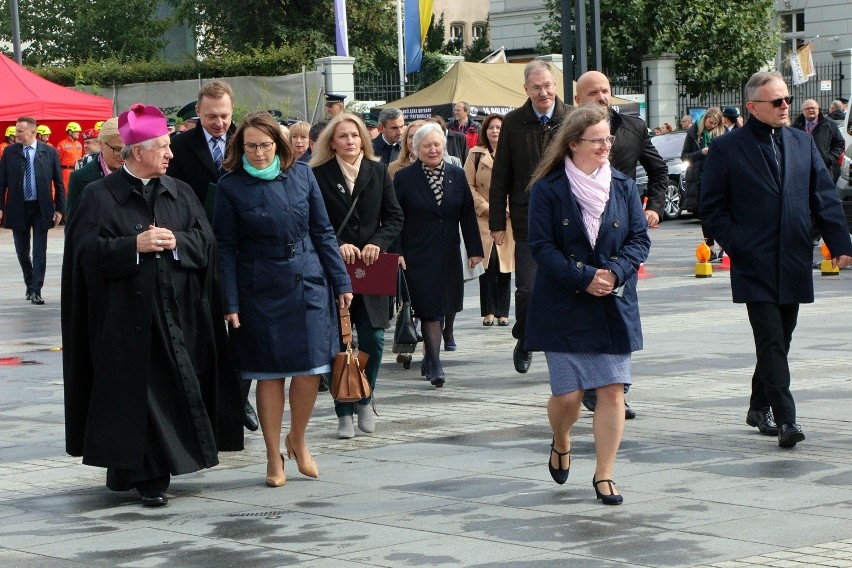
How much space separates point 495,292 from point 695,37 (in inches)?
1029

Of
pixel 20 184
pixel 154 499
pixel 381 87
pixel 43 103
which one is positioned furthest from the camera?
pixel 381 87

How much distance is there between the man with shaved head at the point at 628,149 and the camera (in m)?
8.91

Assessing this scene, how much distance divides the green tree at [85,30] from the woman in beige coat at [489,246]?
148ft

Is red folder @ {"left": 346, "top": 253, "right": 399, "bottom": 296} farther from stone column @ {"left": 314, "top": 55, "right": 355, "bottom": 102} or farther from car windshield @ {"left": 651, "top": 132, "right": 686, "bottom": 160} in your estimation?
stone column @ {"left": 314, "top": 55, "right": 355, "bottom": 102}

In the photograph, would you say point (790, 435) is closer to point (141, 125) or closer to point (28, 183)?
point (141, 125)

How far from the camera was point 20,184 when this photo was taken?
1831 cm

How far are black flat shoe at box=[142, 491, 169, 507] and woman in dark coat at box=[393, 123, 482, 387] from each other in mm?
3823

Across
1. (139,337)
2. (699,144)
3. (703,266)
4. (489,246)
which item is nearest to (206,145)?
(139,337)

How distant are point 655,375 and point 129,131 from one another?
4.69 meters

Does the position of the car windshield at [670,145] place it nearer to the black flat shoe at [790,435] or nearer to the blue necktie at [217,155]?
the blue necktie at [217,155]

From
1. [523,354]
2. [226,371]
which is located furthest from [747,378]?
[226,371]

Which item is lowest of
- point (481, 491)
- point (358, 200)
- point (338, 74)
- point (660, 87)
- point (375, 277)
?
point (481, 491)

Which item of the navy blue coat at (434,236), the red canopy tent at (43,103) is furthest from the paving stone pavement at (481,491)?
the red canopy tent at (43,103)

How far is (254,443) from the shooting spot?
28.6 ft
